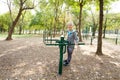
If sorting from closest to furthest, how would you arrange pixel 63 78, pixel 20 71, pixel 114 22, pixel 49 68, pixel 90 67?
1. pixel 63 78
2. pixel 20 71
3. pixel 49 68
4. pixel 90 67
5. pixel 114 22

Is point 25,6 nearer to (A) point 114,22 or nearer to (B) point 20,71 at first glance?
(B) point 20,71

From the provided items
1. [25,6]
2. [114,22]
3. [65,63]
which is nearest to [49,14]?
[114,22]

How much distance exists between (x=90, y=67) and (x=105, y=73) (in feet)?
3.15

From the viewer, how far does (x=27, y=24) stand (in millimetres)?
67875

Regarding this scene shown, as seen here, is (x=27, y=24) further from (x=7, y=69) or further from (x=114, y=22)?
(x=7, y=69)

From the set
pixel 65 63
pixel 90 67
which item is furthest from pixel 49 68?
pixel 90 67

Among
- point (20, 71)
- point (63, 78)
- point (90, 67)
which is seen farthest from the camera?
point (90, 67)

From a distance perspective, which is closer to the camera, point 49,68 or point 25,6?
point 49,68

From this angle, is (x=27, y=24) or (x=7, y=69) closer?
(x=7, y=69)

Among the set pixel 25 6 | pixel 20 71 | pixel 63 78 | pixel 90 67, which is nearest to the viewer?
pixel 63 78

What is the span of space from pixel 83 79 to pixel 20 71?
2.44 meters

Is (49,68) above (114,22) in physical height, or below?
below

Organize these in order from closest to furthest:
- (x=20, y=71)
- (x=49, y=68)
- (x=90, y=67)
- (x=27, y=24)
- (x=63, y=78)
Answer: (x=63, y=78) < (x=20, y=71) < (x=49, y=68) < (x=90, y=67) < (x=27, y=24)

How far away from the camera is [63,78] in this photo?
6094 mm
